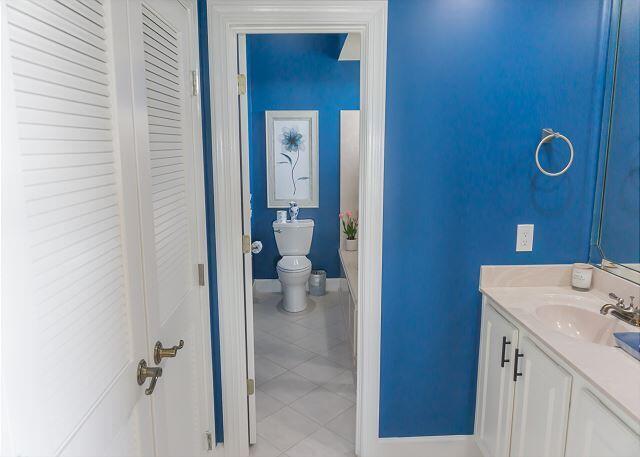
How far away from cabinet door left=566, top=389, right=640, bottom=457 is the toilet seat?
113 inches

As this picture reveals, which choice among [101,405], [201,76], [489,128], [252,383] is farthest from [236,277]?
[489,128]

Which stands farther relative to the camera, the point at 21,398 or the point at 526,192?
the point at 526,192

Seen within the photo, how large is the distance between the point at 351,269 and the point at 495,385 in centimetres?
161

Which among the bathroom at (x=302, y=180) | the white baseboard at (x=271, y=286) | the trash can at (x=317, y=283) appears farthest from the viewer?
the white baseboard at (x=271, y=286)

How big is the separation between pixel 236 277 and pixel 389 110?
103 cm

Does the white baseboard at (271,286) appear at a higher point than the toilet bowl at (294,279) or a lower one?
lower

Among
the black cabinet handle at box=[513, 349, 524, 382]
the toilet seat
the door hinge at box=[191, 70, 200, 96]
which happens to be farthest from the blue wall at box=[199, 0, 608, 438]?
the toilet seat

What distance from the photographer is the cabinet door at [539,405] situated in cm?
145

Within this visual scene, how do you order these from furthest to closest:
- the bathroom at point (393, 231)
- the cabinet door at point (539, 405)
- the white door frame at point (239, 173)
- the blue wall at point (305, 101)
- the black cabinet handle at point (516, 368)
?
the blue wall at point (305, 101), the white door frame at point (239, 173), the black cabinet handle at point (516, 368), the cabinet door at point (539, 405), the bathroom at point (393, 231)

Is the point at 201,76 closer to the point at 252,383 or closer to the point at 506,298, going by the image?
the point at 252,383

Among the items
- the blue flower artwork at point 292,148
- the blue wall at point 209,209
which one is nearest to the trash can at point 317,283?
the blue flower artwork at point 292,148

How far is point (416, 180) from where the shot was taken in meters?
2.01

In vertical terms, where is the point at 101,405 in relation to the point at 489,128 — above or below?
below

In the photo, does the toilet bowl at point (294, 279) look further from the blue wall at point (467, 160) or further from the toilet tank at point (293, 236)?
the blue wall at point (467, 160)
